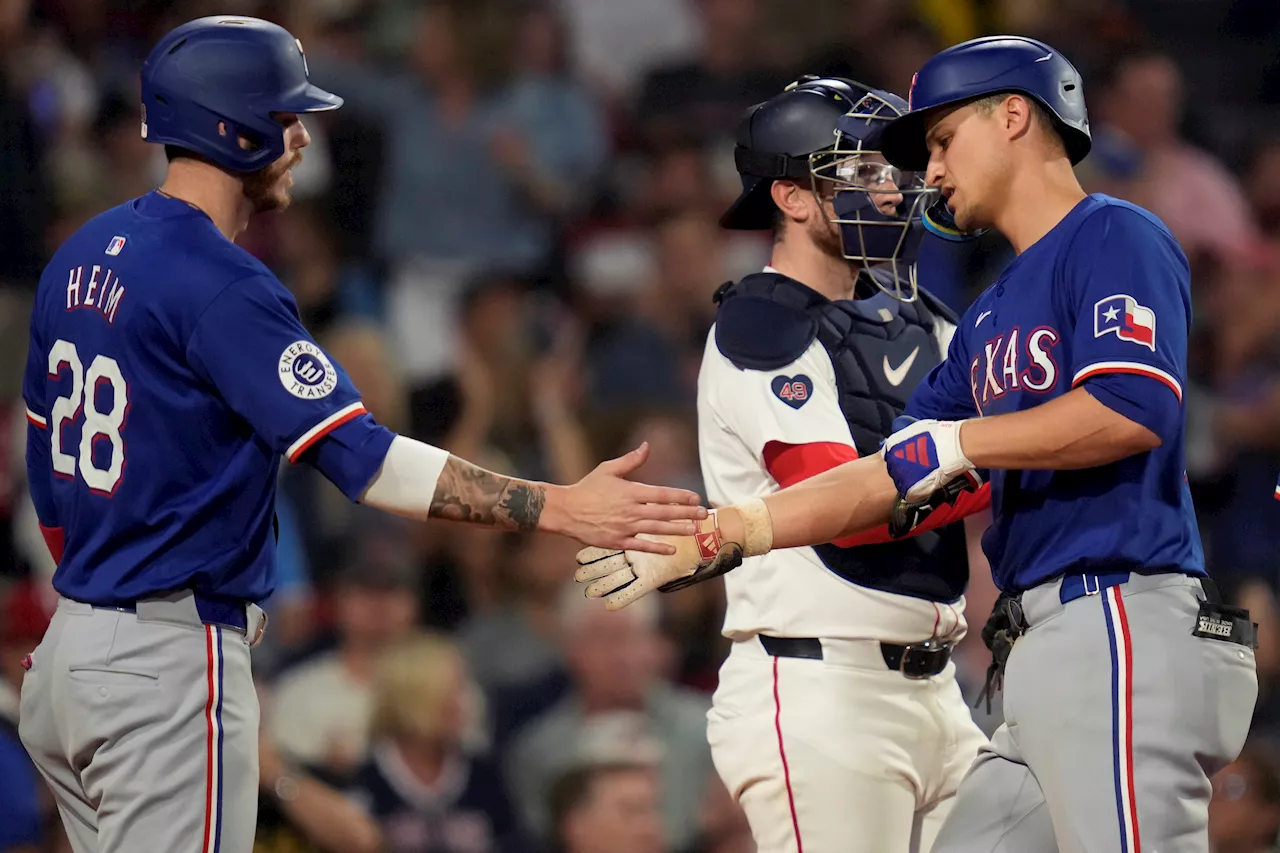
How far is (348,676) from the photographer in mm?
7160

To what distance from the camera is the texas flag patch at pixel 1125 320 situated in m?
3.46

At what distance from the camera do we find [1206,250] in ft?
30.0

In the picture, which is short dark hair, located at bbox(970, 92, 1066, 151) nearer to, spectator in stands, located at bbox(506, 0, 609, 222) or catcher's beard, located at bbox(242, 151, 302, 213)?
catcher's beard, located at bbox(242, 151, 302, 213)

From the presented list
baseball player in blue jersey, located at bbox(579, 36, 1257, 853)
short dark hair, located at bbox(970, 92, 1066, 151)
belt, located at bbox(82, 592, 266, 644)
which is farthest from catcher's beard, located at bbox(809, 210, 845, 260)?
belt, located at bbox(82, 592, 266, 644)

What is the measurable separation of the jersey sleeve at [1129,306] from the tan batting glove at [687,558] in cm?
86

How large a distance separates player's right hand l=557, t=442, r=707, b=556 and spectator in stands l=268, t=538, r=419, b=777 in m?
3.28

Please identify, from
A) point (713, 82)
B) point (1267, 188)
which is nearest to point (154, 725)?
point (713, 82)

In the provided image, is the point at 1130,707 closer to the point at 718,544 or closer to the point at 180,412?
the point at 718,544

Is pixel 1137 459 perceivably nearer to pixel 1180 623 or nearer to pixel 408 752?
pixel 1180 623

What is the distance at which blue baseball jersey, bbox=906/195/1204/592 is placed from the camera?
11.4ft

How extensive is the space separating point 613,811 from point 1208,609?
11.4ft

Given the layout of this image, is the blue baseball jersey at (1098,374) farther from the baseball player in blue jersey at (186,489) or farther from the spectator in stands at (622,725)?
the spectator in stands at (622,725)

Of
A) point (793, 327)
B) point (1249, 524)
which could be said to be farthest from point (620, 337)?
point (793, 327)

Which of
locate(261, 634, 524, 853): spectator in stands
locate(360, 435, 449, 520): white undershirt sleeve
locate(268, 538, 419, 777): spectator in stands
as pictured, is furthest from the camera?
locate(268, 538, 419, 777): spectator in stands
